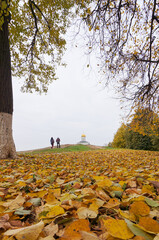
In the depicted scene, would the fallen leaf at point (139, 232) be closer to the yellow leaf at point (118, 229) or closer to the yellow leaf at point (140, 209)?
the yellow leaf at point (118, 229)

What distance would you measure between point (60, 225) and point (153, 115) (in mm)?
5889

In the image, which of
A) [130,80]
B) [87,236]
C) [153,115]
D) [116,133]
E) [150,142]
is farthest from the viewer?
[116,133]

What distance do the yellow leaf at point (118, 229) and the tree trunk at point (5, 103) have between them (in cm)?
475

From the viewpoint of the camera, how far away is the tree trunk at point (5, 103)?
4.66 meters

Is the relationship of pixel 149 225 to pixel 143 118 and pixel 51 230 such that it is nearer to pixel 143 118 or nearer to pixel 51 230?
pixel 51 230

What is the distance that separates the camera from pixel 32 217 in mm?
944

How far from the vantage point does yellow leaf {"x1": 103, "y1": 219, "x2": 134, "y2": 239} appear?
61cm

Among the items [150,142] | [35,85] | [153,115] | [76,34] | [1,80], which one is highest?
[35,85]

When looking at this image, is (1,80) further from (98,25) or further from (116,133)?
(116,133)

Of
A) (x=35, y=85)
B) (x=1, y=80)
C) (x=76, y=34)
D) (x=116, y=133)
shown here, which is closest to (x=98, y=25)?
(x=76, y=34)

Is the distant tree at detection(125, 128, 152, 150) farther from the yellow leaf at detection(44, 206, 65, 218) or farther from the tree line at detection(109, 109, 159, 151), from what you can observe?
the yellow leaf at detection(44, 206, 65, 218)

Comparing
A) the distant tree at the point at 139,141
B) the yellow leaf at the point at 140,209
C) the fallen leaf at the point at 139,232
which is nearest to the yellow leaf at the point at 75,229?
the fallen leaf at the point at 139,232

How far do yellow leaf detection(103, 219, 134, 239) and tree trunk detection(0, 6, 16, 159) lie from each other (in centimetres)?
475

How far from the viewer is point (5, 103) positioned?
475 centimetres
